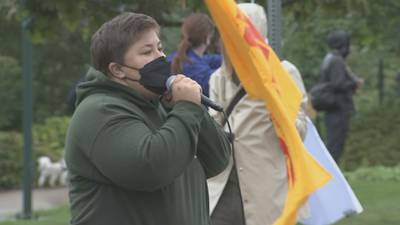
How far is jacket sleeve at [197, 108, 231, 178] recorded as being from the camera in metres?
3.47

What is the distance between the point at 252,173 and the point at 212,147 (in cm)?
210

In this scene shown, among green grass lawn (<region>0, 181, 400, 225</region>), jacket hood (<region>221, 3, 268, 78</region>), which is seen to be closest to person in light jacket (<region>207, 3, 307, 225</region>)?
jacket hood (<region>221, 3, 268, 78</region>)

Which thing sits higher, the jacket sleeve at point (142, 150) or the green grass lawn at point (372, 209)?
the jacket sleeve at point (142, 150)

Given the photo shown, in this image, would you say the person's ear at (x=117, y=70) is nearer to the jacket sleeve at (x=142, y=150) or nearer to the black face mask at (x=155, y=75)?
the black face mask at (x=155, y=75)

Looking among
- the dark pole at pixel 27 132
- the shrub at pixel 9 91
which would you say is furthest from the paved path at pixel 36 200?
the shrub at pixel 9 91

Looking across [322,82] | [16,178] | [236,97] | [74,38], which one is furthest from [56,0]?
[74,38]

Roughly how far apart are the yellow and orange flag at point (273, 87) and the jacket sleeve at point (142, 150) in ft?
4.51

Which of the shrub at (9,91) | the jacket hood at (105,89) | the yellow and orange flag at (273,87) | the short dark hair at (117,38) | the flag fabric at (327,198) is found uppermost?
the short dark hair at (117,38)

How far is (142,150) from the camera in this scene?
3.07 meters

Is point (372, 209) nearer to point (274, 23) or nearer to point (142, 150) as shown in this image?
point (274, 23)

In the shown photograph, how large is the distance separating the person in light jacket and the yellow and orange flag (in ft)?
0.90

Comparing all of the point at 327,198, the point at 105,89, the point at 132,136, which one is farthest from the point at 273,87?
the point at 132,136

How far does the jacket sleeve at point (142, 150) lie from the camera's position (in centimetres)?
308

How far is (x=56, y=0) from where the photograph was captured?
27.3 ft
